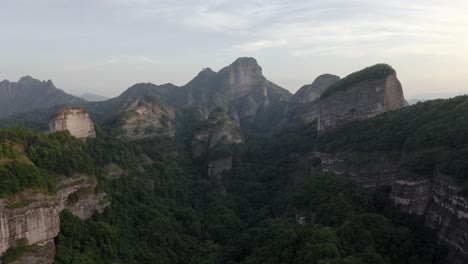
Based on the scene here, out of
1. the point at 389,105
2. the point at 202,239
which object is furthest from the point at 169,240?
the point at 389,105

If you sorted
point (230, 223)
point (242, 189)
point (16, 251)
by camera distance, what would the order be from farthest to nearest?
point (242, 189) → point (230, 223) → point (16, 251)

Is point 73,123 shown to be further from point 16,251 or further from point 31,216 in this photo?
point 16,251

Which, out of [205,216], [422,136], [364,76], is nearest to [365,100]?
[364,76]

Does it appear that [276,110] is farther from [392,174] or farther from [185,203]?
[392,174]

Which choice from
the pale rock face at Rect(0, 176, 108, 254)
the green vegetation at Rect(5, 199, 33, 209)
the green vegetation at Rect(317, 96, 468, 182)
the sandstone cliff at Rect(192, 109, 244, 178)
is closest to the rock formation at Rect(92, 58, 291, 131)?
the sandstone cliff at Rect(192, 109, 244, 178)

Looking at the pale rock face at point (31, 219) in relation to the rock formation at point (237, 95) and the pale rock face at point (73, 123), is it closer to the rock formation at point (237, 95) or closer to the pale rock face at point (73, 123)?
the pale rock face at point (73, 123)

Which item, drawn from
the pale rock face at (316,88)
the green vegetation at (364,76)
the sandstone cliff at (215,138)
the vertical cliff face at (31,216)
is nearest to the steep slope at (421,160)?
the green vegetation at (364,76)
